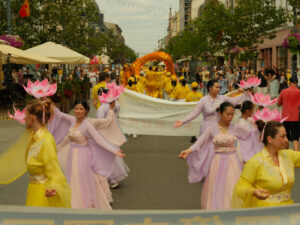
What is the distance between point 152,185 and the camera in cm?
932

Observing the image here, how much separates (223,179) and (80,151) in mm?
1766

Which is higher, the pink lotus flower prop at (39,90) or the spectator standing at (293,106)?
the pink lotus flower prop at (39,90)

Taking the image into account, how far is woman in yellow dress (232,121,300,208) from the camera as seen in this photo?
446 centimetres

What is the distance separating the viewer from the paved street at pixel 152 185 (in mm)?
8086

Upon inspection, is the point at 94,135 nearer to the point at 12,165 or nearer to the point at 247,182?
the point at 12,165

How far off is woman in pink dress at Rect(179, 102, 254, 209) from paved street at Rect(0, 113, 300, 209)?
917 mm

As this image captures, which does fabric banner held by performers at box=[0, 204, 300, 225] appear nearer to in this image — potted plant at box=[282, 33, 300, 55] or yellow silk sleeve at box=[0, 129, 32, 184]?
yellow silk sleeve at box=[0, 129, 32, 184]

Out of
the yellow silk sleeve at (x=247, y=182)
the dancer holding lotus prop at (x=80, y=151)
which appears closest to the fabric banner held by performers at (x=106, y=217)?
the yellow silk sleeve at (x=247, y=182)

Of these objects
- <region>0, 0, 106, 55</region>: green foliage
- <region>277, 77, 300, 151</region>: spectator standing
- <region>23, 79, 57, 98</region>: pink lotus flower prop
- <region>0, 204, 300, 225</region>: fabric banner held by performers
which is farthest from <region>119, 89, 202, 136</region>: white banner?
<region>0, 0, 106, 55</region>: green foliage

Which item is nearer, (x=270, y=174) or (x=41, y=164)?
(x=270, y=174)

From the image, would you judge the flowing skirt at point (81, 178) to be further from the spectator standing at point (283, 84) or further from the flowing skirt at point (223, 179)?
the spectator standing at point (283, 84)

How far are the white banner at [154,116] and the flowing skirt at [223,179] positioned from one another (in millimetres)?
6110

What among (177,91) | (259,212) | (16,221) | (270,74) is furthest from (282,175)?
(270,74)

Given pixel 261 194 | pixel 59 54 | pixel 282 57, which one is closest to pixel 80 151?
pixel 261 194
